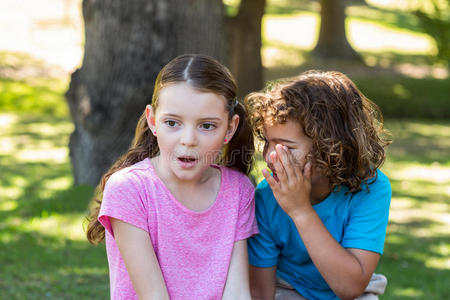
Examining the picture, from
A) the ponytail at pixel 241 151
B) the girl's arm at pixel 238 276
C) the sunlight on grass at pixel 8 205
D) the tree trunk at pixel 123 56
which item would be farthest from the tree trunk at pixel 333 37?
the girl's arm at pixel 238 276

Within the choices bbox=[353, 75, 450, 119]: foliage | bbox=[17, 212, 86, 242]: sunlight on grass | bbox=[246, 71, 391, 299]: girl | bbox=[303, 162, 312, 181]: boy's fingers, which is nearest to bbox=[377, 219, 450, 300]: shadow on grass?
bbox=[246, 71, 391, 299]: girl

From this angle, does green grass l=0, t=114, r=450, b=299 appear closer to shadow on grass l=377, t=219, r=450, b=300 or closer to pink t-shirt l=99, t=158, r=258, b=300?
shadow on grass l=377, t=219, r=450, b=300

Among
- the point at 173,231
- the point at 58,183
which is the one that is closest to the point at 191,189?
the point at 173,231

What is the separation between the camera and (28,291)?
13.8 ft

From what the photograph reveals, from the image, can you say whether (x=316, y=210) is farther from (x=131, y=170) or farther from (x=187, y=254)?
(x=131, y=170)

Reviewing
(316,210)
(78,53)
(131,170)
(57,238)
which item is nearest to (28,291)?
(57,238)

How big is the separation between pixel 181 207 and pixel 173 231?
11cm

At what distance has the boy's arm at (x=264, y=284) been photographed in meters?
2.88

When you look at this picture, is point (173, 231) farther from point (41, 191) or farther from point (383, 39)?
point (383, 39)

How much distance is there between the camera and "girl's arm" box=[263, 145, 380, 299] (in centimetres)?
259

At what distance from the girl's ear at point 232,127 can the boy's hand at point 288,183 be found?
265 mm

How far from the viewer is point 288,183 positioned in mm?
2602

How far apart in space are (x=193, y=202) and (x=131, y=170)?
31cm

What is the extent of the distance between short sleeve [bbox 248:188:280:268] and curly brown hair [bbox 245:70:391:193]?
377mm
